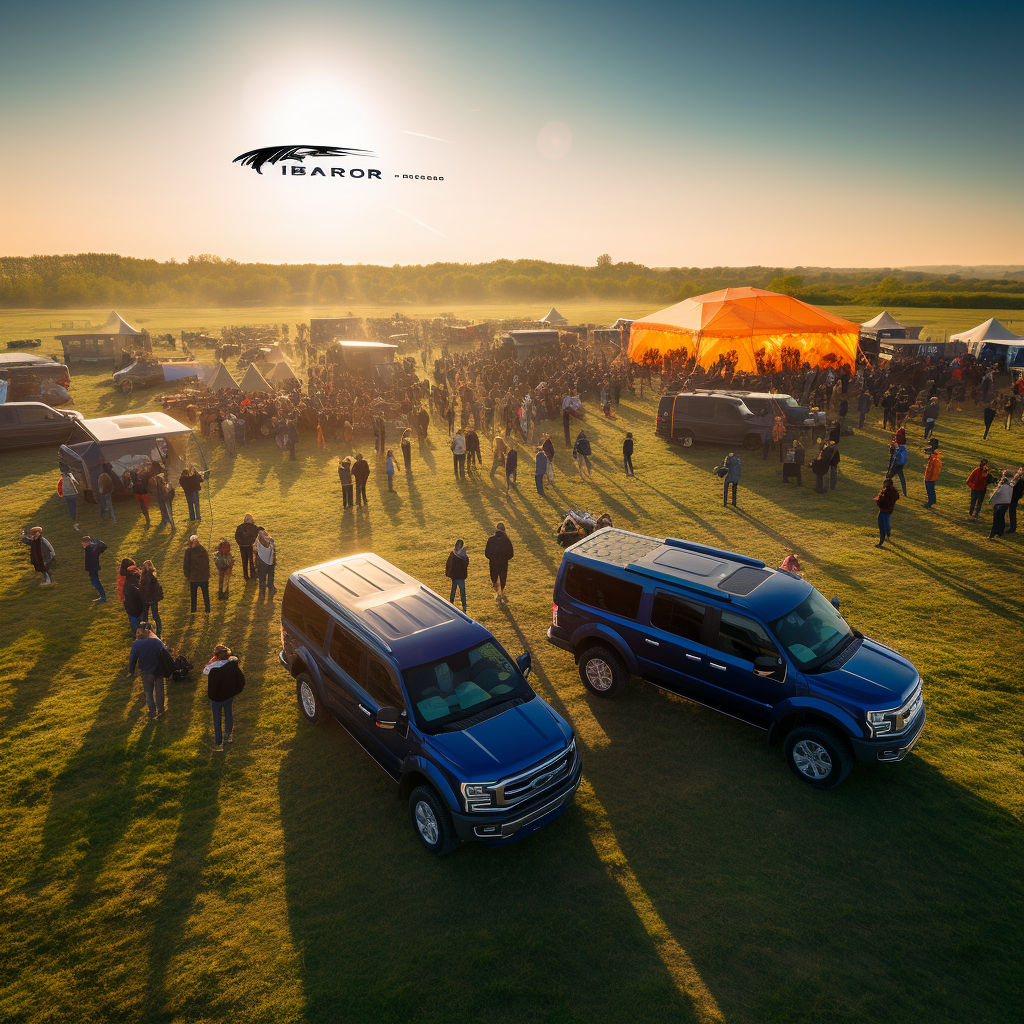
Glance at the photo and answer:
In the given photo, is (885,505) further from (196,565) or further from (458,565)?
(196,565)

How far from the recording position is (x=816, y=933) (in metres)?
5.31

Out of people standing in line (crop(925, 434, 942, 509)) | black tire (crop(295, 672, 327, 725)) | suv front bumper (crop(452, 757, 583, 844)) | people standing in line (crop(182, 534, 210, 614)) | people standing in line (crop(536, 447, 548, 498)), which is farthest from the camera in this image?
people standing in line (crop(536, 447, 548, 498))

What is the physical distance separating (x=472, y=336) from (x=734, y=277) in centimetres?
11147

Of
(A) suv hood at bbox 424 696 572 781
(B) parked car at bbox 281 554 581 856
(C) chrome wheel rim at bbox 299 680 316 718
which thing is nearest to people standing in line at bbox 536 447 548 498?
(B) parked car at bbox 281 554 581 856

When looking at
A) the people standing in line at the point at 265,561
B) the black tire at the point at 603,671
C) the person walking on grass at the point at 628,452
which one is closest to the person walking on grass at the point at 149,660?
the people standing in line at the point at 265,561

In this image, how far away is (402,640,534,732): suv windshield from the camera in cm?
640

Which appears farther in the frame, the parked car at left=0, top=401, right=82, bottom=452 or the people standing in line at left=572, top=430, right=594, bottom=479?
the parked car at left=0, top=401, right=82, bottom=452

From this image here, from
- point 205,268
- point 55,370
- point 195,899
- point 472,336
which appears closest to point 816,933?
point 195,899

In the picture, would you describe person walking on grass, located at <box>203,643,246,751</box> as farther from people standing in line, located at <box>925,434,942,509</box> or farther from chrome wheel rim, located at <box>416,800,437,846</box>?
people standing in line, located at <box>925,434,942,509</box>

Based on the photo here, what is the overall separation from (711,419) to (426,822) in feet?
61.4

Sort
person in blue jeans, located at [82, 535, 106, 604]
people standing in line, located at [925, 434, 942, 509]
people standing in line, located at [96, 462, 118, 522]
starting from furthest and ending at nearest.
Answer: people standing in line, located at [96, 462, 118, 522] < people standing in line, located at [925, 434, 942, 509] < person in blue jeans, located at [82, 535, 106, 604]

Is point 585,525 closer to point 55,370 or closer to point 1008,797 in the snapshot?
point 1008,797

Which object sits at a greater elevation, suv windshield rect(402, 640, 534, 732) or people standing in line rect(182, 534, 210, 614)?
suv windshield rect(402, 640, 534, 732)

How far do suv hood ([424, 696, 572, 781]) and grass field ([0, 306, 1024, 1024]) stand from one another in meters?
1.15
